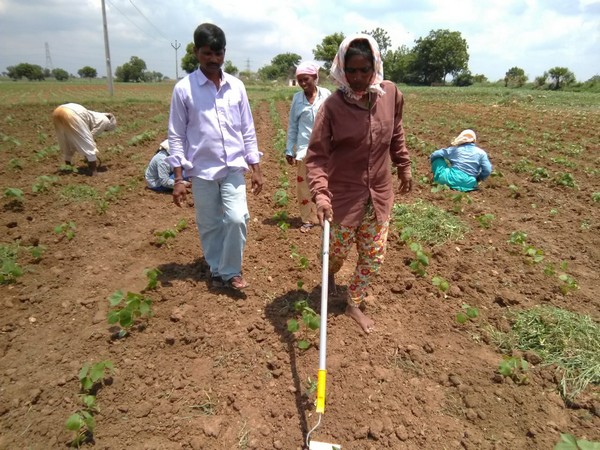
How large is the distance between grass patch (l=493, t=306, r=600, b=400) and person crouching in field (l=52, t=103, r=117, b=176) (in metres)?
6.69

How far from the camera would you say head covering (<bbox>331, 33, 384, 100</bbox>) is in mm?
2230

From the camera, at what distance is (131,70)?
75375 millimetres

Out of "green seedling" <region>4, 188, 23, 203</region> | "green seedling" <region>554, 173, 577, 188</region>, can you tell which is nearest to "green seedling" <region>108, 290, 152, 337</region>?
"green seedling" <region>4, 188, 23, 203</region>

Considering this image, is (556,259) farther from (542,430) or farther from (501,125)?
(501,125)

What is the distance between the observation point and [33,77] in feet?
276

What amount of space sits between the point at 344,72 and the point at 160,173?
4.45m

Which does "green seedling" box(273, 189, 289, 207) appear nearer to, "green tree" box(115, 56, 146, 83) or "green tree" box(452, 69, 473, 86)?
"green tree" box(452, 69, 473, 86)

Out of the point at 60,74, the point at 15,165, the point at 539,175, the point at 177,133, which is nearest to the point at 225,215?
the point at 177,133

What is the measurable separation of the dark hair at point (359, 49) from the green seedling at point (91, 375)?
2.33m

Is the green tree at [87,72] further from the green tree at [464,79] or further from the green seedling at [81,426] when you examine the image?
the green seedling at [81,426]

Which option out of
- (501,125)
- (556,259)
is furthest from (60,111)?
(501,125)

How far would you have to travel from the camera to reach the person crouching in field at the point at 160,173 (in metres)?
5.93

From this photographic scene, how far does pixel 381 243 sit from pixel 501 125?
40.6 feet

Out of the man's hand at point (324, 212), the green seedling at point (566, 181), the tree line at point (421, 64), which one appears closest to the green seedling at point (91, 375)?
the man's hand at point (324, 212)
